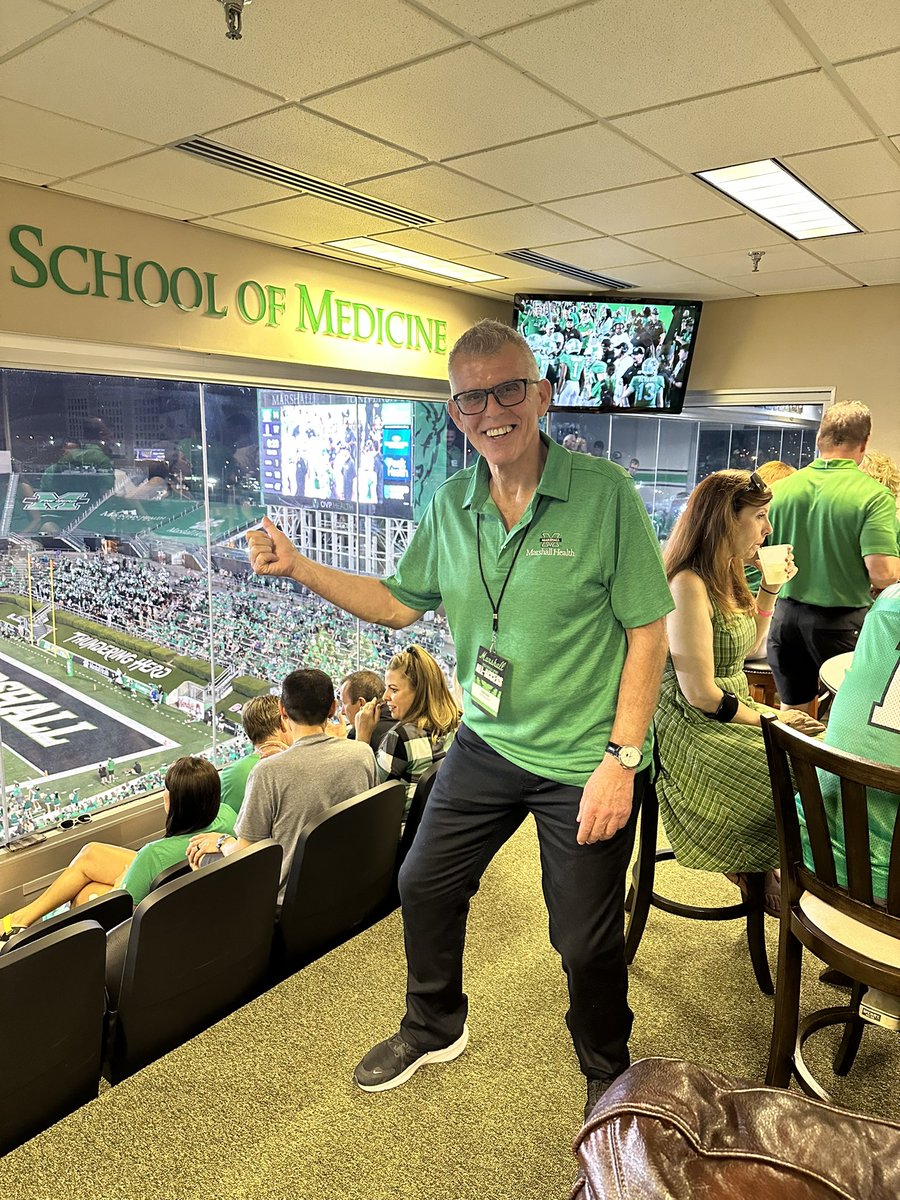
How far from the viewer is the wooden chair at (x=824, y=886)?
1482 mm

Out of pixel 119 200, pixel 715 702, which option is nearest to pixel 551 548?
pixel 715 702

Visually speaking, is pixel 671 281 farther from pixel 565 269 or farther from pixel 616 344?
pixel 565 269

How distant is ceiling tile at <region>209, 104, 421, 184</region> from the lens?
2.60 metres

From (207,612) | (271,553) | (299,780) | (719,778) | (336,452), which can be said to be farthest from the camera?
(336,452)

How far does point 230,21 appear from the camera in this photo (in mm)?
1875

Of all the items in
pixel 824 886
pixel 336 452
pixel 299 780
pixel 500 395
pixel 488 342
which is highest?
pixel 488 342

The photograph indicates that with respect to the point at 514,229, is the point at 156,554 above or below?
below

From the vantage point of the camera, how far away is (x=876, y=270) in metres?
4.48

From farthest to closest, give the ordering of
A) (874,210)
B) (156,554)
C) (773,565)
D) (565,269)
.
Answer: (565,269) < (156,554) < (874,210) < (773,565)

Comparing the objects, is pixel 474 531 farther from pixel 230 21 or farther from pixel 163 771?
pixel 163 771

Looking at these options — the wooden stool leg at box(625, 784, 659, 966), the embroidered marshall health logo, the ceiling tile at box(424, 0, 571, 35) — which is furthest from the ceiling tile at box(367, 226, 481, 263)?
the wooden stool leg at box(625, 784, 659, 966)

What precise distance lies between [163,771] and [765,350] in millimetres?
4510

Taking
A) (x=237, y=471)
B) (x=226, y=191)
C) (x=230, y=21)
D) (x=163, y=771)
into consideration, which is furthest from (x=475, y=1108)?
(x=237, y=471)

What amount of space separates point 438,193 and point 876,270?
2.67 meters
